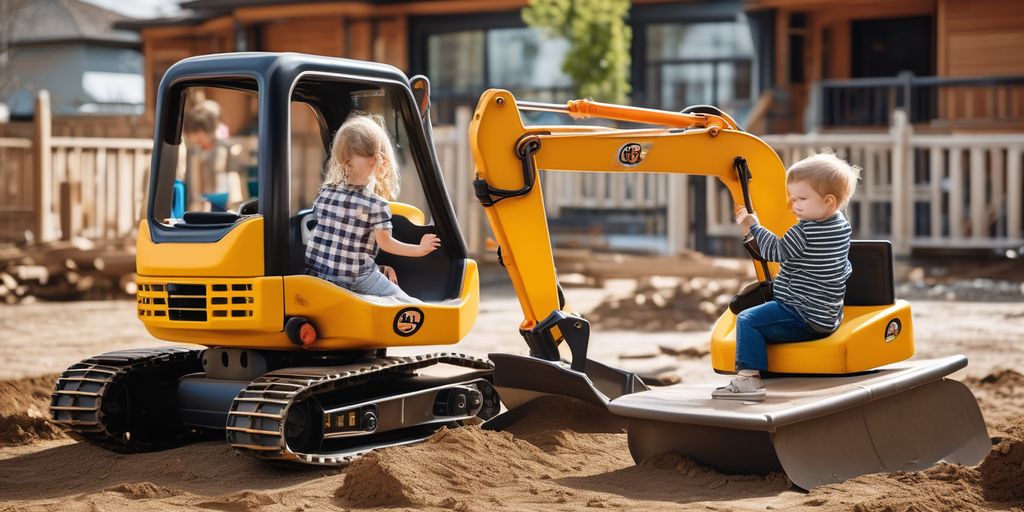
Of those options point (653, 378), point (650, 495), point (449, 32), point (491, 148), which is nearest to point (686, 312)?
point (653, 378)

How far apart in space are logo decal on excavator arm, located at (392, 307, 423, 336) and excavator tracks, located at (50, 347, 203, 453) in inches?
49.2

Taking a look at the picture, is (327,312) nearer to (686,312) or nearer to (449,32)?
(686,312)

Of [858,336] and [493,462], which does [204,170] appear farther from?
[858,336]

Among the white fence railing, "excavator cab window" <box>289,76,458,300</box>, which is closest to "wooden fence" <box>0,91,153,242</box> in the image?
the white fence railing

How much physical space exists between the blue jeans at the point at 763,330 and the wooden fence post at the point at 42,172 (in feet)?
37.6

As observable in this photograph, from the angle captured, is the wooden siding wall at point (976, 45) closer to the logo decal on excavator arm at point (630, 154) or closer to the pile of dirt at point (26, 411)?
the logo decal on excavator arm at point (630, 154)

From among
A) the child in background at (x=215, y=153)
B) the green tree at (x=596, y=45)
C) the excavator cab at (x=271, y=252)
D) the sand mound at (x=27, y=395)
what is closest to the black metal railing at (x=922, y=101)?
the green tree at (x=596, y=45)

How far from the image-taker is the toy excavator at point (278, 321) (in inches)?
235

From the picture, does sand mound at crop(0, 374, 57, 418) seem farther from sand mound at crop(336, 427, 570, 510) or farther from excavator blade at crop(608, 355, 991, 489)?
excavator blade at crop(608, 355, 991, 489)

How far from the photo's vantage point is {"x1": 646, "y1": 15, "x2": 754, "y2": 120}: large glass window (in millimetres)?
23719

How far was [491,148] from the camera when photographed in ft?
20.6

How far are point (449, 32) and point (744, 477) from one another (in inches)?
835

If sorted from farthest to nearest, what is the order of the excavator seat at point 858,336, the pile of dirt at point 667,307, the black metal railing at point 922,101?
1. the black metal railing at point 922,101
2. the pile of dirt at point 667,307
3. the excavator seat at point 858,336

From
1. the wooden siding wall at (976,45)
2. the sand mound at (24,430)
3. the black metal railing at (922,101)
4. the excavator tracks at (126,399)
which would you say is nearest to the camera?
the excavator tracks at (126,399)
